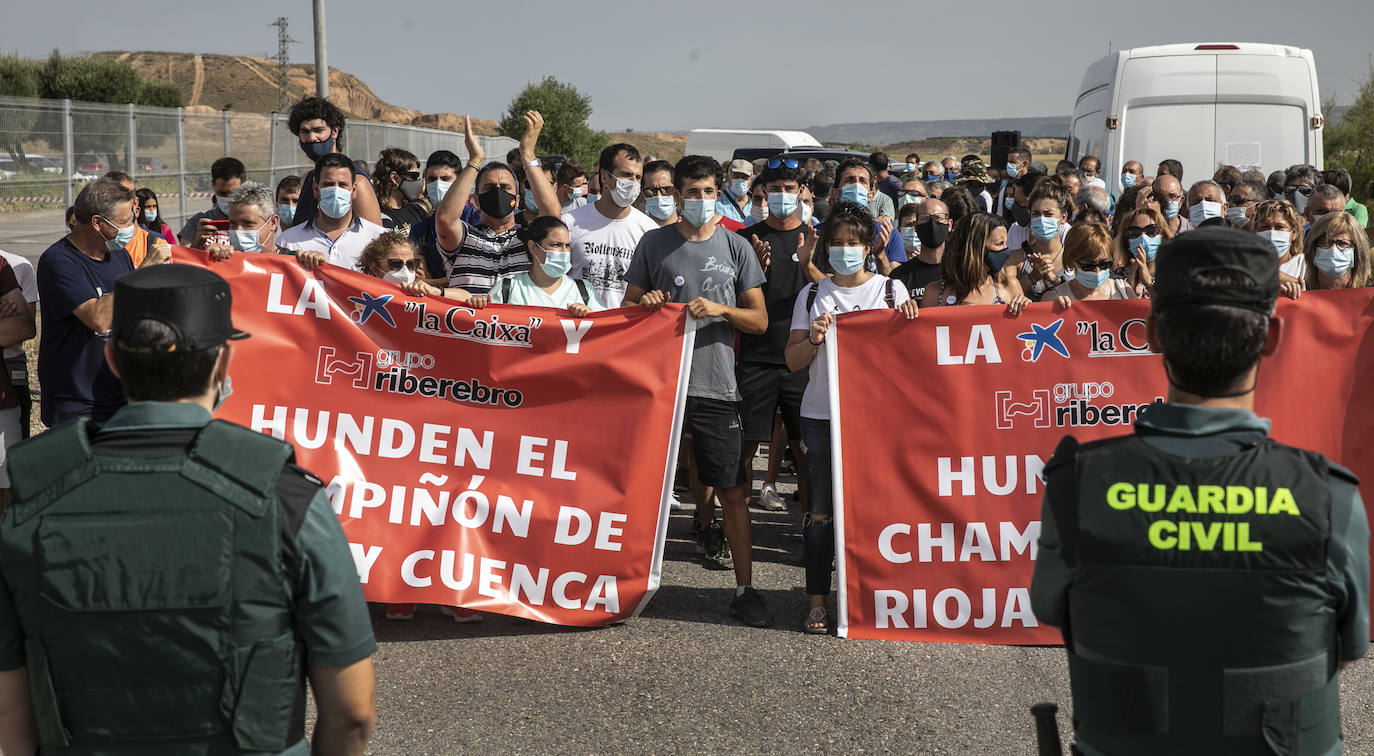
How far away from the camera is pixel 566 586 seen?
223 inches

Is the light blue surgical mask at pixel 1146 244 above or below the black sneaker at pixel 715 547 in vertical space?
above

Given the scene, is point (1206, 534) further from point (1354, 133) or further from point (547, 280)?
point (1354, 133)

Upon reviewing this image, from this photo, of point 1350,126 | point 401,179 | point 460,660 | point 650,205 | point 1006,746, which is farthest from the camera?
point 1350,126

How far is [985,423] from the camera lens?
18.4 feet

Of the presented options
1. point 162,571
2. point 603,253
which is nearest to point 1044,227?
point 603,253

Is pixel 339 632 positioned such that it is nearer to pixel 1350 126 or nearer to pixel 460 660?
pixel 460 660

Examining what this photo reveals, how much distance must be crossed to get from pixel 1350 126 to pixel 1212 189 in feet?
63.1

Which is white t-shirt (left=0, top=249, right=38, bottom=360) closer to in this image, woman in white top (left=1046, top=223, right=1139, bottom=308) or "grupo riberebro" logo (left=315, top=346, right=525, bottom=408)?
"grupo riberebro" logo (left=315, top=346, right=525, bottom=408)

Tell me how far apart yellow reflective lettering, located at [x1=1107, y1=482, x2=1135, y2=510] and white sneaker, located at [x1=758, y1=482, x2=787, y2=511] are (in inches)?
222

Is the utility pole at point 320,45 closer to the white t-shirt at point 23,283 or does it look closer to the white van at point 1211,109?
the white van at point 1211,109

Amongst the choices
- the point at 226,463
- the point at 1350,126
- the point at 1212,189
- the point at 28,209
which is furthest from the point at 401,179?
the point at 1350,126

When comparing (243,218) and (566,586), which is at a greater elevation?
(243,218)

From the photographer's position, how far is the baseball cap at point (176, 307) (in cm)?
225

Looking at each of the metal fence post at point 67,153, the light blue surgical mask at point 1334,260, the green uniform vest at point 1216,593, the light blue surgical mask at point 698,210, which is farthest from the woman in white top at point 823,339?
the metal fence post at point 67,153
